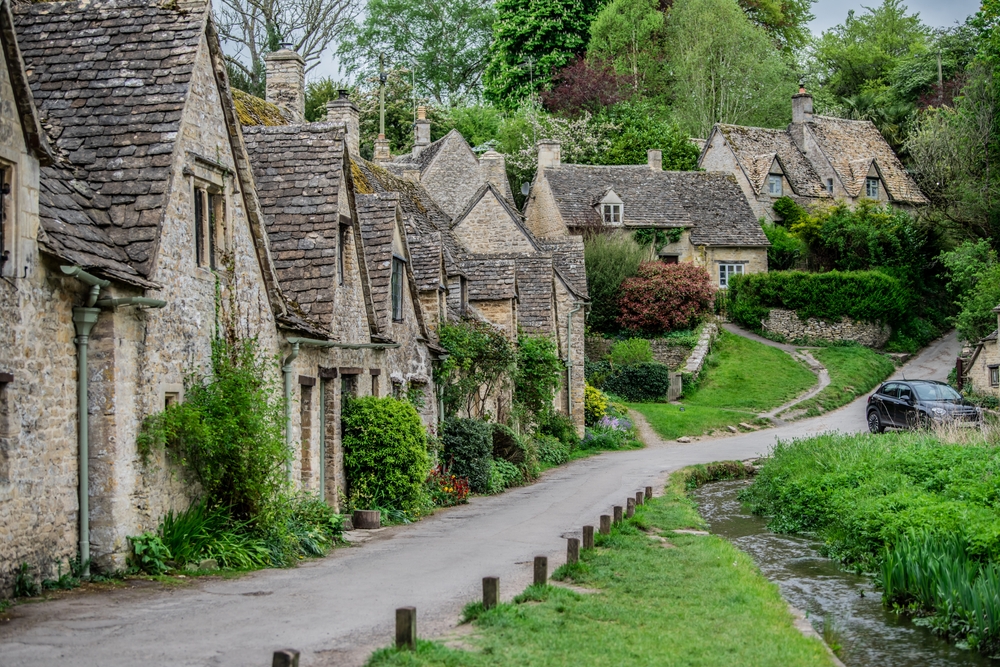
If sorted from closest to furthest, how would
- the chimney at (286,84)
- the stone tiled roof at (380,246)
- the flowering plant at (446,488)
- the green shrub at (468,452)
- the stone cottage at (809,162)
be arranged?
the stone tiled roof at (380,246) → the flowering plant at (446,488) → the green shrub at (468,452) → the chimney at (286,84) → the stone cottage at (809,162)

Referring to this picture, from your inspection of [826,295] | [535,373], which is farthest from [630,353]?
[535,373]

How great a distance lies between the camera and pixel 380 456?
21750 millimetres

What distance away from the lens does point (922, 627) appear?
589 inches

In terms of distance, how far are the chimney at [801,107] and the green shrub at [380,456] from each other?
5534cm

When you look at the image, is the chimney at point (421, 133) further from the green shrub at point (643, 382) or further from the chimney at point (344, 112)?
the chimney at point (344, 112)

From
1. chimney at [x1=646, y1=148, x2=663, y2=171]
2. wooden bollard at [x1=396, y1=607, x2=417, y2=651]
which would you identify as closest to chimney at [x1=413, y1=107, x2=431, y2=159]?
chimney at [x1=646, y1=148, x2=663, y2=171]

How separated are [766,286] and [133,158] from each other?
46.4 meters

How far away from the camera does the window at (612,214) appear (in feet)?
196

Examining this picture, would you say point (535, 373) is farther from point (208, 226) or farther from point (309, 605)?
point (309, 605)

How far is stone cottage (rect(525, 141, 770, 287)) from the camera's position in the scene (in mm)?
59656

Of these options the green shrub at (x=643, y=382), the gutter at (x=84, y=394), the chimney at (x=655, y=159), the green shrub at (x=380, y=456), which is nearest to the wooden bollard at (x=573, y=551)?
the gutter at (x=84, y=394)

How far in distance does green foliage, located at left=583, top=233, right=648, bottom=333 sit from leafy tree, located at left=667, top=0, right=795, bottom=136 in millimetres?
22641

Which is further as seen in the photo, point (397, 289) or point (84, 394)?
point (397, 289)

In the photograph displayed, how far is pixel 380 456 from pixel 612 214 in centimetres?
3996
